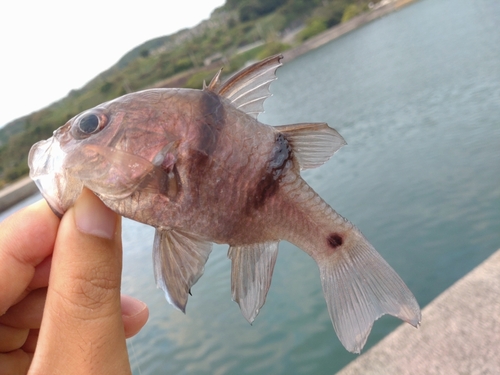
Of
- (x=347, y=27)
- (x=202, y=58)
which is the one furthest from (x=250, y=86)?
(x=202, y=58)

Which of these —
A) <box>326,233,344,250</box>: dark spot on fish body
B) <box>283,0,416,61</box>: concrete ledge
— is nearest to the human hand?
<box>326,233,344,250</box>: dark spot on fish body

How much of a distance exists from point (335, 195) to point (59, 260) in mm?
8806

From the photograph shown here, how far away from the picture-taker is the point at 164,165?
4.70 feet

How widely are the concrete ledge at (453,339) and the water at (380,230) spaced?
6.98 feet

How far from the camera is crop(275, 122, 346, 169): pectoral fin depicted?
5.06 ft

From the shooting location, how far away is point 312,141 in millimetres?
1562

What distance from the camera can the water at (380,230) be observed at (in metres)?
6.45

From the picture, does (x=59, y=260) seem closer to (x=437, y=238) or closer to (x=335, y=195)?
(x=437, y=238)

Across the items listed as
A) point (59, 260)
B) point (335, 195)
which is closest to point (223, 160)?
point (59, 260)

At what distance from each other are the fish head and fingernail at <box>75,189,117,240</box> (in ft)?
0.15

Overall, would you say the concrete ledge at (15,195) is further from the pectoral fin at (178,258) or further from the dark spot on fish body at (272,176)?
the dark spot on fish body at (272,176)

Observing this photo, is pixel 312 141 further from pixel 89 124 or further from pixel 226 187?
pixel 89 124

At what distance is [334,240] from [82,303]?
3.29ft

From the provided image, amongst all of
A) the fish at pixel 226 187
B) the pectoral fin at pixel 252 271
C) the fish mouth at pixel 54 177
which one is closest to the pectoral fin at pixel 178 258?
the fish at pixel 226 187
